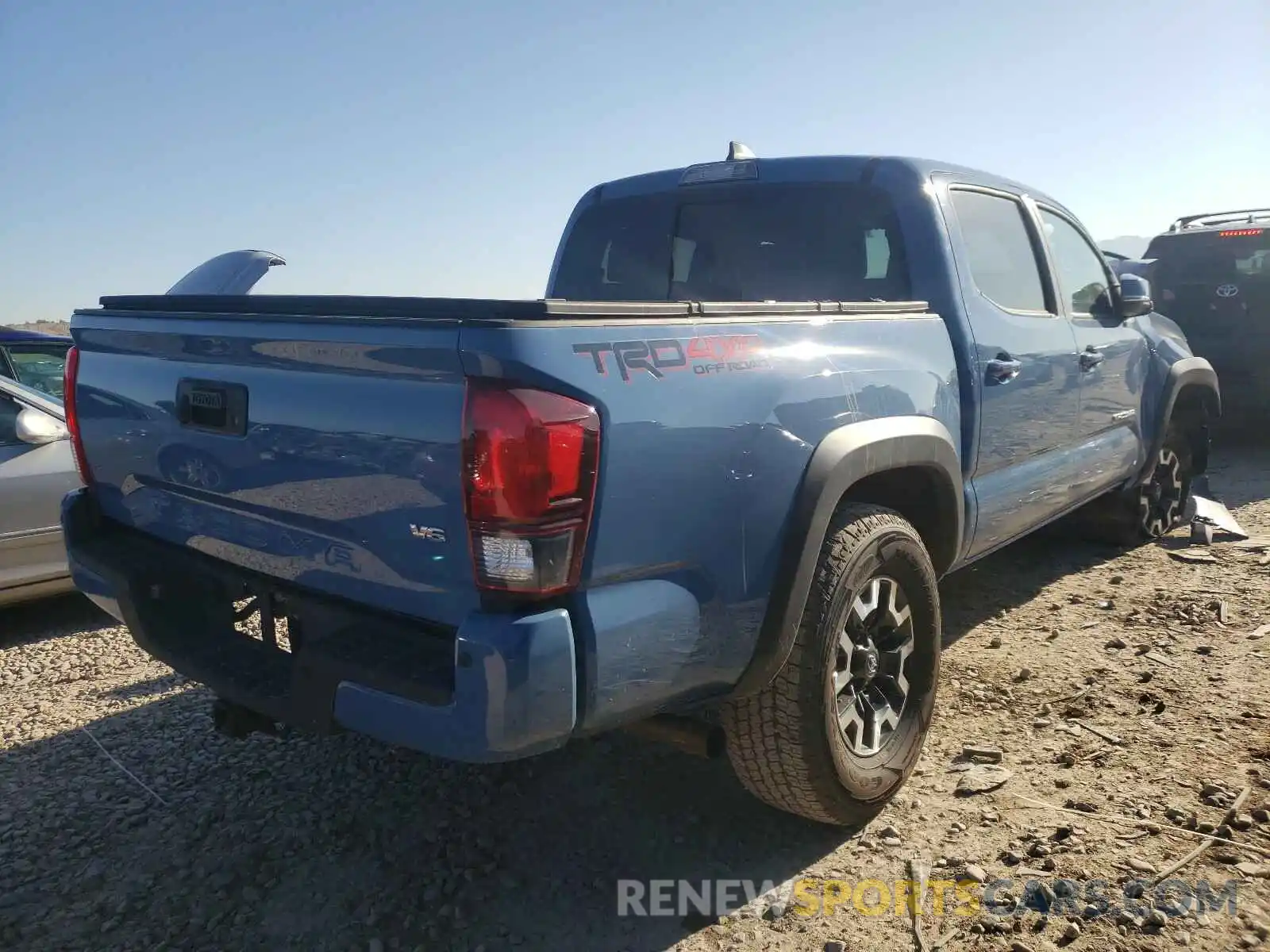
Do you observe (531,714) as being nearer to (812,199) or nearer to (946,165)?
(812,199)

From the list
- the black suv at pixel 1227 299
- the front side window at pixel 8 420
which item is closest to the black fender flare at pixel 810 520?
the front side window at pixel 8 420

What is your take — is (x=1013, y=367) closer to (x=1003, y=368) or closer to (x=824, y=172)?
(x=1003, y=368)

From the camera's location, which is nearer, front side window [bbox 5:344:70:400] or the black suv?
front side window [bbox 5:344:70:400]

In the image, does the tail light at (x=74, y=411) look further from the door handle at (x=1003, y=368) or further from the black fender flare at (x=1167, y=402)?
the black fender flare at (x=1167, y=402)

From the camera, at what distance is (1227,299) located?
838cm

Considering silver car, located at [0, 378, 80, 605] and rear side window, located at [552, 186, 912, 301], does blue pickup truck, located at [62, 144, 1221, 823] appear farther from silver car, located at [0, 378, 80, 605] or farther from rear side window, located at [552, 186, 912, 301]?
silver car, located at [0, 378, 80, 605]

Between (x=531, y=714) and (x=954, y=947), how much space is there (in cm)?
125

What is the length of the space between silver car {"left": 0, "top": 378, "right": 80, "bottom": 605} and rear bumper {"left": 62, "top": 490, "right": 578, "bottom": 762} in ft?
7.04

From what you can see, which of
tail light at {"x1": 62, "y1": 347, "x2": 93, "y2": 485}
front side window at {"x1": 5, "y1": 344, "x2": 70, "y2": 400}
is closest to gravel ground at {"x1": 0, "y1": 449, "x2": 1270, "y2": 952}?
tail light at {"x1": 62, "y1": 347, "x2": 93, "y2": 485}

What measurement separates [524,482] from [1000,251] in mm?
2742

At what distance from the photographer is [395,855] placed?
9.02 ft

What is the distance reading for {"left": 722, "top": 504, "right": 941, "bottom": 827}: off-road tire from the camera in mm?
2525

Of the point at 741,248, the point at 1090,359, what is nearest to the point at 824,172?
the point at 741,248

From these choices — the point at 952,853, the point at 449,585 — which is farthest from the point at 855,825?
the point at 449,585
